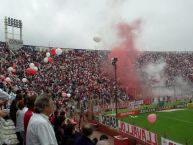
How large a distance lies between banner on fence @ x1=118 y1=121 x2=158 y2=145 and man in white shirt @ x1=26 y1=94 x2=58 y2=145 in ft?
37.0

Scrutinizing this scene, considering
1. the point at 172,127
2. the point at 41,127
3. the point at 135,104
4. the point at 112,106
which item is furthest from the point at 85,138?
the point at 135,104

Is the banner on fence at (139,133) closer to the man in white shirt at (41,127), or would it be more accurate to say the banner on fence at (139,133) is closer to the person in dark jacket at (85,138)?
→ the person in dark jacket at (85,138)

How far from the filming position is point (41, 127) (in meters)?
4.52

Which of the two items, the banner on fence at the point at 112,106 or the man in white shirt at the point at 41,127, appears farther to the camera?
the banner on fence at the point at 112,106

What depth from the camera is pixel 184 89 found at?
45.5m

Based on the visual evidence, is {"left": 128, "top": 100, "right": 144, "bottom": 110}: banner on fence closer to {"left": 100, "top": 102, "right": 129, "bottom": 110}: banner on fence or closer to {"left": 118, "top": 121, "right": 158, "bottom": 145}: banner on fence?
{"left": 100, "top": 102, "right": 129, "bottom": 110}: banner on fence

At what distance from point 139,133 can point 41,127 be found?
13.0 metres

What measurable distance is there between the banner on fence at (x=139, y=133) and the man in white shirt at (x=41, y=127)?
37.0 feet

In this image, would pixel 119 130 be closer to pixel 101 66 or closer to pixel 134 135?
pixel 134 135

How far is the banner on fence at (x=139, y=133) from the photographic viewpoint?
1571cm

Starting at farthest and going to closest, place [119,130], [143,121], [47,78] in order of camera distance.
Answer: [47,78]
[143,121]
[119,130]

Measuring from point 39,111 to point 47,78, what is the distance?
31.0m

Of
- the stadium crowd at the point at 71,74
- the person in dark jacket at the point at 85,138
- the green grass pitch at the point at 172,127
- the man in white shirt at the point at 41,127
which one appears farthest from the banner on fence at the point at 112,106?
the man in white shirt at the point at 41,127

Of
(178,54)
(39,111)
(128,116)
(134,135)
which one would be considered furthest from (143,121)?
(178,54)
